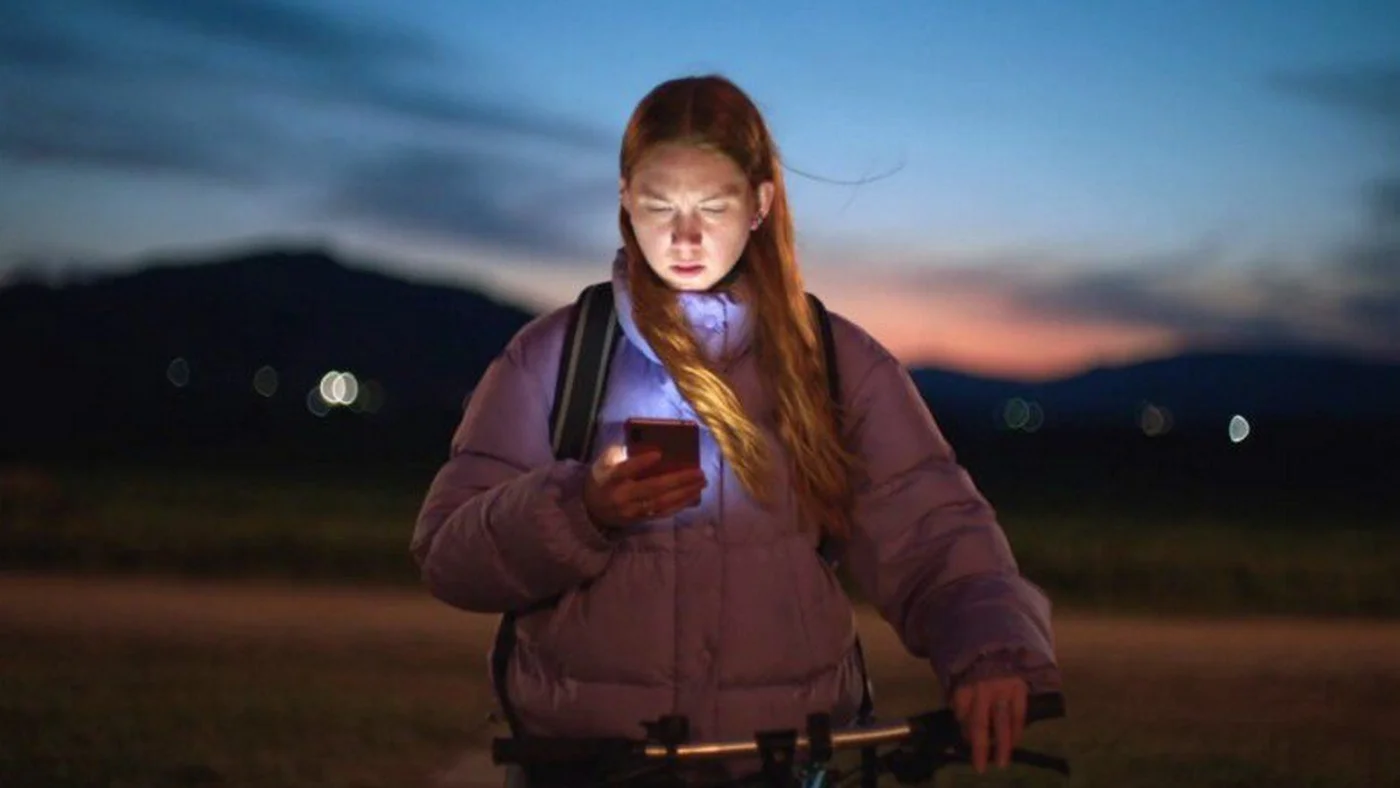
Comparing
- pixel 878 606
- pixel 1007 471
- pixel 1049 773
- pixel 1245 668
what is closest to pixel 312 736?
pixel 1049 773

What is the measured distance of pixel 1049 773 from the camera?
29.7 feet

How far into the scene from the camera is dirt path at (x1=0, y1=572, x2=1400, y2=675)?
13711 millimetres

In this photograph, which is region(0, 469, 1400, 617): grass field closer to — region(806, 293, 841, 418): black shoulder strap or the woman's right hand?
region(806, 293, 841, 418): black shoulder strap

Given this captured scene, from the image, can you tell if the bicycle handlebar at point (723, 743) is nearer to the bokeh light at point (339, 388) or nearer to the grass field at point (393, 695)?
the grass field at point (393, 695)

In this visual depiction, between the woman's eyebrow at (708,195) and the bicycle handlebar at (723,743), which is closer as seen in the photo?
the bicycle handlebar at (723,743)

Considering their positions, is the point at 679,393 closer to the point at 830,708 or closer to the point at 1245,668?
the point at 830,708

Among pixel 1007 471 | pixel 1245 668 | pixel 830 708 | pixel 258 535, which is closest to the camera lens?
pixel 830 708

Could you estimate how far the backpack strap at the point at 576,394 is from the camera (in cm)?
258

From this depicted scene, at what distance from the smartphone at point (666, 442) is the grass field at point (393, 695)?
6.71 metres

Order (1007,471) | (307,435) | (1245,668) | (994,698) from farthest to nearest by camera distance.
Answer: (307,435) < (1007,471) < (1245,668) < (994,698)

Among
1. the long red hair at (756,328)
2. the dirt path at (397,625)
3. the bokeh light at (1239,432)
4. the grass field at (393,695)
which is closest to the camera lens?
the long red hair at (756,328)

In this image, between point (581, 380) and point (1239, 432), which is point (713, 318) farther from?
point (1239, 432)

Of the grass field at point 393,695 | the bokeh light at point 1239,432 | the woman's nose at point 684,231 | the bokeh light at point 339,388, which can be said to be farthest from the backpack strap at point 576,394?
the bokeh light at point 339,388

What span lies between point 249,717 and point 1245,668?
6.51 metres
